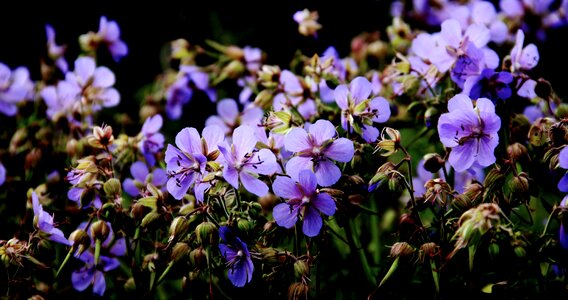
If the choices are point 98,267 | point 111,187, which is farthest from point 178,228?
point 98,267

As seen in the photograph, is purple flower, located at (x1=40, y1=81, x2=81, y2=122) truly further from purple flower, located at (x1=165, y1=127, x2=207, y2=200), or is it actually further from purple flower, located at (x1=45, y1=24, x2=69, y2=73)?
purple flower, located at (x1=165, y1=127, x2=207, y2=200)

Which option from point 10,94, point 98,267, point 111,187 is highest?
point 111,187

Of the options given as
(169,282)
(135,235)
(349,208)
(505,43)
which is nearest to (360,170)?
(349,208)

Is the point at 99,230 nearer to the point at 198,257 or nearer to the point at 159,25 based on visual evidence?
the point at 198,257

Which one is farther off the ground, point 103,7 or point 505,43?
point 505,43

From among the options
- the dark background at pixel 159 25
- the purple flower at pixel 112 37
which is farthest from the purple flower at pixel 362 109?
the dark background at pixel 159 25


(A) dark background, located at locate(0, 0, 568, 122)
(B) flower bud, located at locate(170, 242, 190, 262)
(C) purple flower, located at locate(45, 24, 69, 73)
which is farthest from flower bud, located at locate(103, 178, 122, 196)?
(A) dark background, located at locate(0, 0, 568, 122)

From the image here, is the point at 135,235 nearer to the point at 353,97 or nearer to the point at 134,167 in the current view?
the point at 134,167
